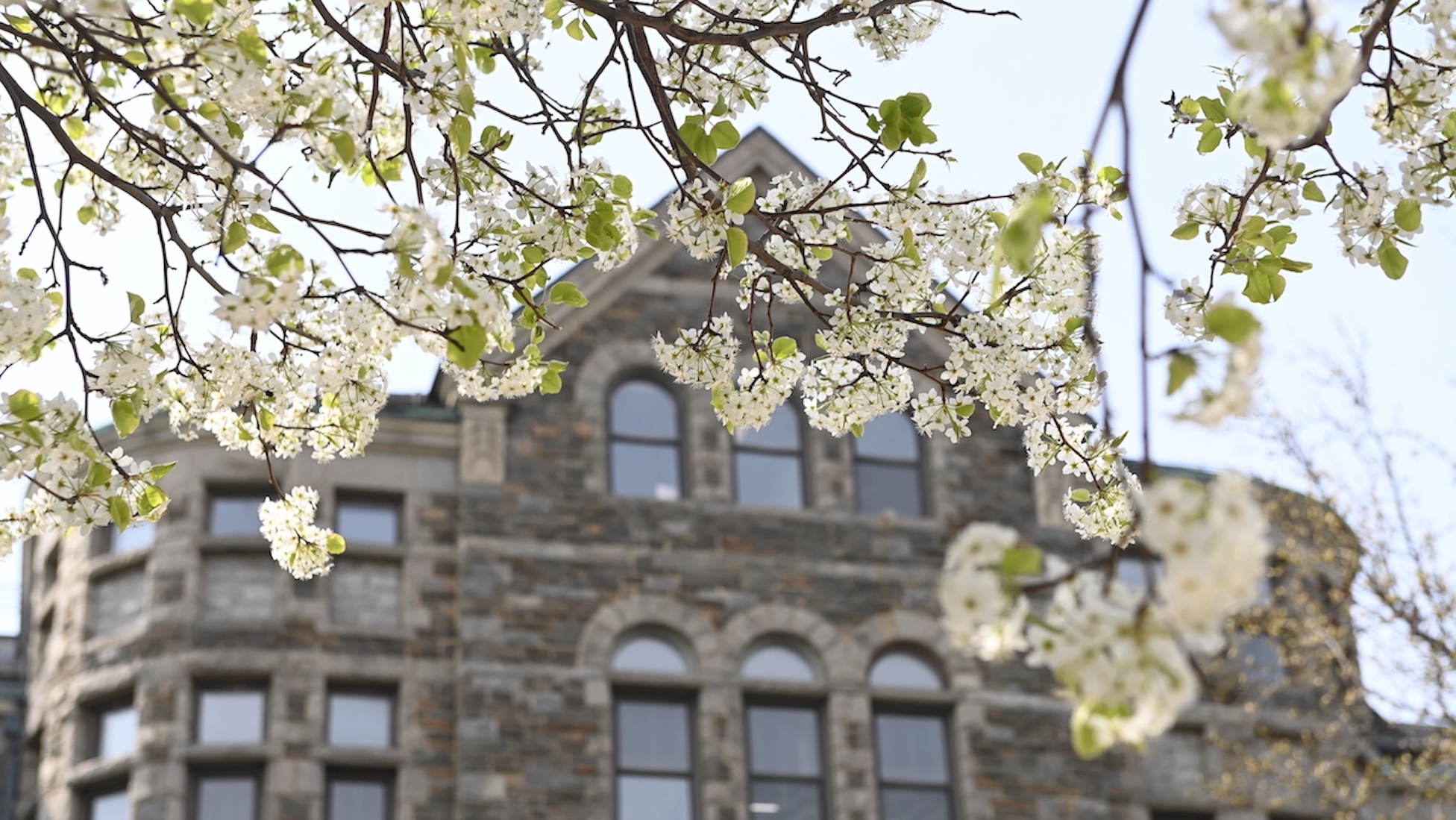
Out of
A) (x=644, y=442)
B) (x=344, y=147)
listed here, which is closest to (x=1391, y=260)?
(x=344, y=147)

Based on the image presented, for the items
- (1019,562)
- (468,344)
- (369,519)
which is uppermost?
(369,519)

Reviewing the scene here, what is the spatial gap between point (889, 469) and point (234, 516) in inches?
235

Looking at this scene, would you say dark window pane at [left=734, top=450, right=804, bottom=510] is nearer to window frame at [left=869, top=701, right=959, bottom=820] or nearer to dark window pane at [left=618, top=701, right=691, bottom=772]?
window frame at [left=869, top=701, right=959, bottom=820]

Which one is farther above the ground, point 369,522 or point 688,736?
point 369,522

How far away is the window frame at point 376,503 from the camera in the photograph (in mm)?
16266

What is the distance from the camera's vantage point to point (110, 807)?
50.2 feet

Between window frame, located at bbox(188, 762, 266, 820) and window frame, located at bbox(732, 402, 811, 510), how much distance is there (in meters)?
4.74

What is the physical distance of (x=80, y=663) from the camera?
621 inches

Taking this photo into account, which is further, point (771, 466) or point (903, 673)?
point (771, 466)

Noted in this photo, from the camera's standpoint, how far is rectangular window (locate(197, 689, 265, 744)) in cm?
1516

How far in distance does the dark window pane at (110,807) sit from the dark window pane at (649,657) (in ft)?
13.4

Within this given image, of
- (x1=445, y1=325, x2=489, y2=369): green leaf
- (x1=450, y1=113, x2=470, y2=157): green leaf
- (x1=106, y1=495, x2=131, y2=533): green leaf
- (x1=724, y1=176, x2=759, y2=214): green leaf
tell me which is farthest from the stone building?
(x1=445, y1=325, x2=489, y2=369): green leaf

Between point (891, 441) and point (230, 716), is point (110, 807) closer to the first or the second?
point (230, 716)

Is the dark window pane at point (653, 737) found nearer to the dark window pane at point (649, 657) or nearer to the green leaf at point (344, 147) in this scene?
the dark window pane at point (649, 657)
